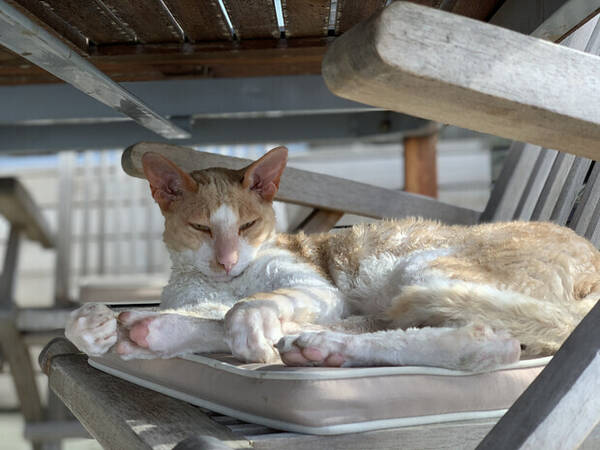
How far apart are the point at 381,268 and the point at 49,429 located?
2.67 m

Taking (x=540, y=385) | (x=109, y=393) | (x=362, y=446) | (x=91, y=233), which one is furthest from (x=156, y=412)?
(x=91, y=233)

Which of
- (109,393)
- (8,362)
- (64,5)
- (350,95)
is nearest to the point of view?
(350,95)

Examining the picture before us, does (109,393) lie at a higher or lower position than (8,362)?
higher

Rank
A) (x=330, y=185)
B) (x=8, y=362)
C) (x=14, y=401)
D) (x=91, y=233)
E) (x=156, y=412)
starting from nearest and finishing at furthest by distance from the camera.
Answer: (x=156, y=412)
(x=330, y=185)
(x=8, y=362)
(x=14, y=401)
(x=91, y=233)

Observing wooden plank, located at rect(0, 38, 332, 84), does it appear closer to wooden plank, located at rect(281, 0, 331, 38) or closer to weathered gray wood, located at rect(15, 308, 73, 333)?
wooden plank, located at rect(281, 0, 331, 38)

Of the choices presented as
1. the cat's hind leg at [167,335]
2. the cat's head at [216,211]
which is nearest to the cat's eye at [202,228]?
the cat's head at [216,211]

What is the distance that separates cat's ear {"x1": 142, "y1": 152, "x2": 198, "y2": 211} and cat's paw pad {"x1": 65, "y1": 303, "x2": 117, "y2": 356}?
54 cm

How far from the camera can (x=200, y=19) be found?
139cm

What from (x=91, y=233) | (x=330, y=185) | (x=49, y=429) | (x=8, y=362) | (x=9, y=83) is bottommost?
(x=49, y=429)

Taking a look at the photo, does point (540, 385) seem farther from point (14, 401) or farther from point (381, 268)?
point (14, 401)

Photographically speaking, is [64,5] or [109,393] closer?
[109,393]

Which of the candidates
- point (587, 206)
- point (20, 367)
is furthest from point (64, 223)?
point (587, 206)

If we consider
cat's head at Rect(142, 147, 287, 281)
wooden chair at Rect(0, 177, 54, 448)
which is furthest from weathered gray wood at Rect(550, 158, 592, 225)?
wooden chair at Rect(0, 177, 54, 448)

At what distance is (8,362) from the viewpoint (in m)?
3.12
